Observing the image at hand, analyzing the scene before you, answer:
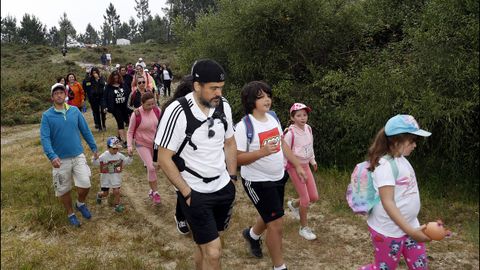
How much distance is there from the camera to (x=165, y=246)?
536 centimetres

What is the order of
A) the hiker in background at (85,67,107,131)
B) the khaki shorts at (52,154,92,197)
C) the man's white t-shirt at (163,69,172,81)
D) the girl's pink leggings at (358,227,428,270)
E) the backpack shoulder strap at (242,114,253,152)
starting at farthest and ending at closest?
the man's white t-shirt at (163,69,172,81) < the hiker in background at (85,67,107,131) < the khaki shorts at (52,154,92,197) < the backpack shoulder strap at (242,114,253,152) < the girl's pink leggings at (358,227,428,270)

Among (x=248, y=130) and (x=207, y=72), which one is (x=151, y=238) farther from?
(x=207, y=72)

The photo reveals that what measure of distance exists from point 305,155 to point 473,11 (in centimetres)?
363

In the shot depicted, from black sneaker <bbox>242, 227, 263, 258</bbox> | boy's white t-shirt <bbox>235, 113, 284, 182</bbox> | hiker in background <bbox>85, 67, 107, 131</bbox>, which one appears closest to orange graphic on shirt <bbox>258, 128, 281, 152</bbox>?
boy's white t-shirt <bbox>235, 113, 284, 182</bbox>

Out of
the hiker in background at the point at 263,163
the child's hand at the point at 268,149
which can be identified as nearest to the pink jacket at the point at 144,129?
the hiker in background at the point at 263,163

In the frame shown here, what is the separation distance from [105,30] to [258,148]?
354 feet

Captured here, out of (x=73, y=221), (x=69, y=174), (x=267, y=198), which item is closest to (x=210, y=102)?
(x=267, y=198)

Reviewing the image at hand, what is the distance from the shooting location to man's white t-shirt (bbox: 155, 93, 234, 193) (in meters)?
3.14

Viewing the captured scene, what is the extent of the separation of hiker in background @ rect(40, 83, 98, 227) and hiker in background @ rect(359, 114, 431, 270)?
163 inches

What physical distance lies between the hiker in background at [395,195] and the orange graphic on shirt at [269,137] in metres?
1.10

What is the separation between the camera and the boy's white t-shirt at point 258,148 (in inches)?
156

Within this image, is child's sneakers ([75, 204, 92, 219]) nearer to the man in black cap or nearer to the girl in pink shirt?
the girl in pink shirt

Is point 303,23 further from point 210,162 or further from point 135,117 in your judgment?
point 210,162

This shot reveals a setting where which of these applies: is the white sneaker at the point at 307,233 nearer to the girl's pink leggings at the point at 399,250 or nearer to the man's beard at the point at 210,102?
the girl's pink leggings at the point at 399,250
